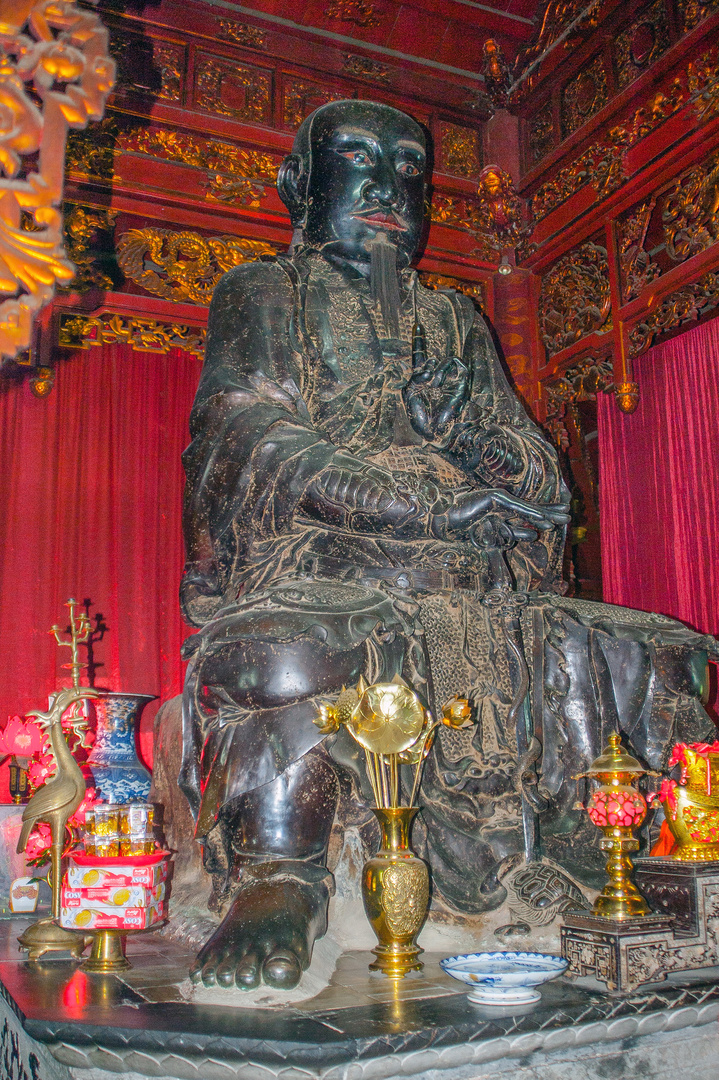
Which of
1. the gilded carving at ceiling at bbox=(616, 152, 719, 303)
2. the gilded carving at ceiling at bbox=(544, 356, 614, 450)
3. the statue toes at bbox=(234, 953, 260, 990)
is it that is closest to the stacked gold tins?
the statue toes at bbox=(234, 953, 260, 990)

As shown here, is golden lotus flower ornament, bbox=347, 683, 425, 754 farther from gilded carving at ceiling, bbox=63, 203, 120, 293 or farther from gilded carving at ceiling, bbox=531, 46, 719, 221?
gilded carving at ceiling, bbox=63, 203, 120, 293

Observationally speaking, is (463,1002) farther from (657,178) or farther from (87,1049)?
(657,178)

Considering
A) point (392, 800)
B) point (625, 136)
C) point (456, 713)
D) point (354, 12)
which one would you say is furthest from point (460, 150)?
point (392, 800)

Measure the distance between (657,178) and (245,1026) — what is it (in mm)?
4277

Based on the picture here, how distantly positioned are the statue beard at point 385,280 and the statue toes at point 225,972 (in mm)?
1548

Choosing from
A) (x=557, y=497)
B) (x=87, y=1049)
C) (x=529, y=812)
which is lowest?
(x=87, y=1049)

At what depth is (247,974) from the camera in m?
1.35

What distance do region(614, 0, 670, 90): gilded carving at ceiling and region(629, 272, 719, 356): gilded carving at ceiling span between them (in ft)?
3.74

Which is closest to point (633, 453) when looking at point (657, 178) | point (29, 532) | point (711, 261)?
point (711, 261)

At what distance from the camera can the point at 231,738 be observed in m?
1.71

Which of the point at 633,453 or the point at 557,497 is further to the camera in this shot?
the point at 633,453

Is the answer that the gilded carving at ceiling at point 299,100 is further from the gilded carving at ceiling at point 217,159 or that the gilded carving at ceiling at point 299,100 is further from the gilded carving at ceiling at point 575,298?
the gilded carving at ceiling at point 575,298

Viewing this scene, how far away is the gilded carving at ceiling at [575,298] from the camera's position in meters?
4.86

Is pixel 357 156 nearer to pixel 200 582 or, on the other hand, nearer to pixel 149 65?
pixel 200 582
